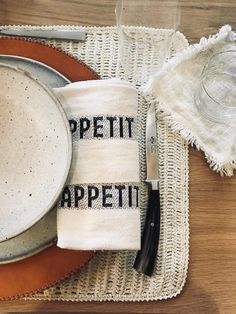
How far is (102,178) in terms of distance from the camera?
0.55m

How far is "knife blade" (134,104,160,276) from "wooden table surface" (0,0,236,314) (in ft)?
0.15

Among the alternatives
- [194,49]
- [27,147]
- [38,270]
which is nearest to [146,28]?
[194,49]

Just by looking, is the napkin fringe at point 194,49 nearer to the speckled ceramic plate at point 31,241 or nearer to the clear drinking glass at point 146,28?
the clear drinking glass at point 146,28

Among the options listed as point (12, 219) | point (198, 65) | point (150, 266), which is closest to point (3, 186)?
point (12, 219)

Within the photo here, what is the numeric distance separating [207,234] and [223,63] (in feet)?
0.70

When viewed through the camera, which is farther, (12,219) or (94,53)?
(94,53)

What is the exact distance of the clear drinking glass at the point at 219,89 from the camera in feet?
2.19

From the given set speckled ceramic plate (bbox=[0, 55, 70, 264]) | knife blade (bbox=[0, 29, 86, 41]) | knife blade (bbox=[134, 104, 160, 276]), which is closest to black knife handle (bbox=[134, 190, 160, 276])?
knife blade (bbox=[134, 104, 160, 276])

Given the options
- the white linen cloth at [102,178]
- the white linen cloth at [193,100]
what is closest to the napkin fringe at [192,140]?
the white linen cloth at [193,100]

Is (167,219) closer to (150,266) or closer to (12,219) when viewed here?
(150,266)

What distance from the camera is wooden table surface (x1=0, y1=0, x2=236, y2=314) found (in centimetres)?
62

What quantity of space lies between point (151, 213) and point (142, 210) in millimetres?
12

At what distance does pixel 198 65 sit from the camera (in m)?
0.69

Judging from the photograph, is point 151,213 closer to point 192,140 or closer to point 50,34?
point 192,140
